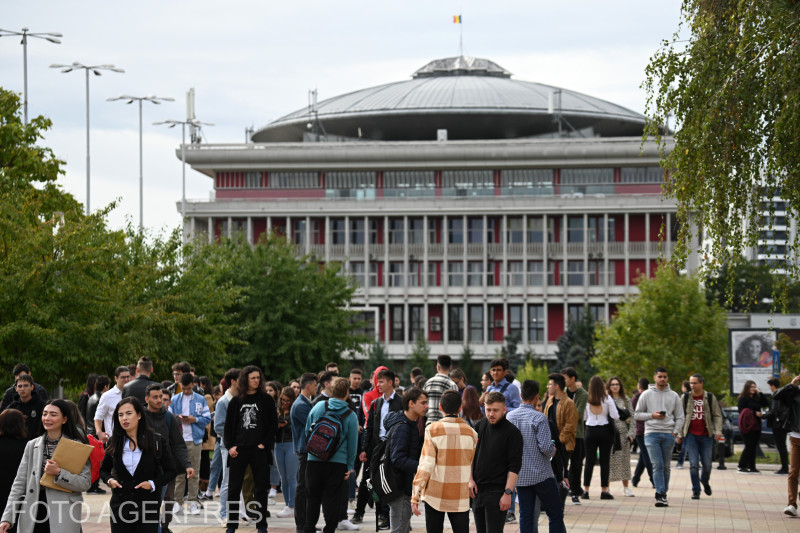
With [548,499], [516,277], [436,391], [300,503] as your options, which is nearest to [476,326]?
[516,277]

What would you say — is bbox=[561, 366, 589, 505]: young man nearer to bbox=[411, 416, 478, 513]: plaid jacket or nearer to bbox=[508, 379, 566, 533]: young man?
bbox=[508, 379, 566, 533]: young man

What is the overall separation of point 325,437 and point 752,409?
1401 centimetres

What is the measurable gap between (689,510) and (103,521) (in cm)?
804

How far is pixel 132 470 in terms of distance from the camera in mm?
10109

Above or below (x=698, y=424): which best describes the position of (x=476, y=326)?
below

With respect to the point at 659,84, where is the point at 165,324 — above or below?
below

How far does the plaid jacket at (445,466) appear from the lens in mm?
10398

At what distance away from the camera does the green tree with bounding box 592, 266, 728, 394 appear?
2067 inches

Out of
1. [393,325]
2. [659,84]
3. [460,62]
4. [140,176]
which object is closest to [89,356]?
[659,84]

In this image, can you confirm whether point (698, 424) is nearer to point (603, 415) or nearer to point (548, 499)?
point (603, 415)

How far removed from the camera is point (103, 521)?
15055 mm

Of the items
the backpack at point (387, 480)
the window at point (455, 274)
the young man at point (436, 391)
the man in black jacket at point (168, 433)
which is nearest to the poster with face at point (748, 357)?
the young man at point (436, 391)

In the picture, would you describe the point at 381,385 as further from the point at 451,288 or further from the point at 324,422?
the point at 451,288

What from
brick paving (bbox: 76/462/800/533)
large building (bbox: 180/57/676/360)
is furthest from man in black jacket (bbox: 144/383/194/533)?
large building (bbox: 180/57/676/360)
